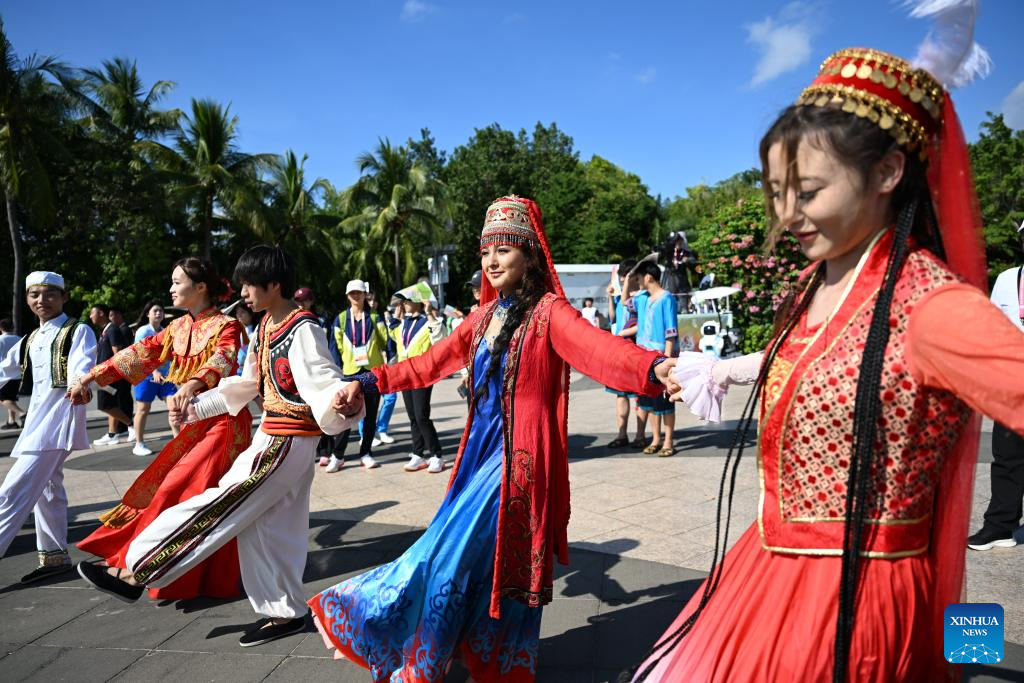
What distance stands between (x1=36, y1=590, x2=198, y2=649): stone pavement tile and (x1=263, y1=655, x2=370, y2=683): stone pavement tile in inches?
30.7

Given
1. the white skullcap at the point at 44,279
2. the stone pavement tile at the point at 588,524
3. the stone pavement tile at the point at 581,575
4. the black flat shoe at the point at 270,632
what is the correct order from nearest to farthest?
the black flat shoe at the point at 270,632 → the stone pavement tile at the point at 581,575 → the white skullcap at the point at 44,279 → the stone pavement tile at the point at 588,524

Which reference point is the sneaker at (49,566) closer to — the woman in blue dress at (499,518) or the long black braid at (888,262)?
the woman in blue dress at (499,518)

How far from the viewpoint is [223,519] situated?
11.1 ft

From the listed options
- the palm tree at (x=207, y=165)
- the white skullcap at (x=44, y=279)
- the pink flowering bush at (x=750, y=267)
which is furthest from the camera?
the palm tree at (x=207, y=165)

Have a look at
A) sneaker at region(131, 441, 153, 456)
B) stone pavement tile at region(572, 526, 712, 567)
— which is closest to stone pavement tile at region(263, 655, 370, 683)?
stone pavement tile at region(572, 526, 712, 567)

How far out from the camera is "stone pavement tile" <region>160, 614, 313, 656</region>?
11.1 ft

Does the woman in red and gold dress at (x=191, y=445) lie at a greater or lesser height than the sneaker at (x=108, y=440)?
greater

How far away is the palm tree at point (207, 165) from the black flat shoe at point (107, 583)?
26919mm

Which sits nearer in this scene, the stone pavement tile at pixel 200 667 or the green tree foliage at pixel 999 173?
the stone pavement tile at pixel 200 667

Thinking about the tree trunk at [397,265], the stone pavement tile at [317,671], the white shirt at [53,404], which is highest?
the tree trunk at [397,265]

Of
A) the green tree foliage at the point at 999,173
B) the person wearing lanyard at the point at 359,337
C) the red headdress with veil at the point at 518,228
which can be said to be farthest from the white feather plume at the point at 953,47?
the green tree foliage at the point at 999,173

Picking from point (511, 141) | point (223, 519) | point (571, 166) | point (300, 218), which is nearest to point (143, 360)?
point (223, 519)

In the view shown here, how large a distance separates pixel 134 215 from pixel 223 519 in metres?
25.4

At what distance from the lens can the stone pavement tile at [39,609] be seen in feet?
12.0
